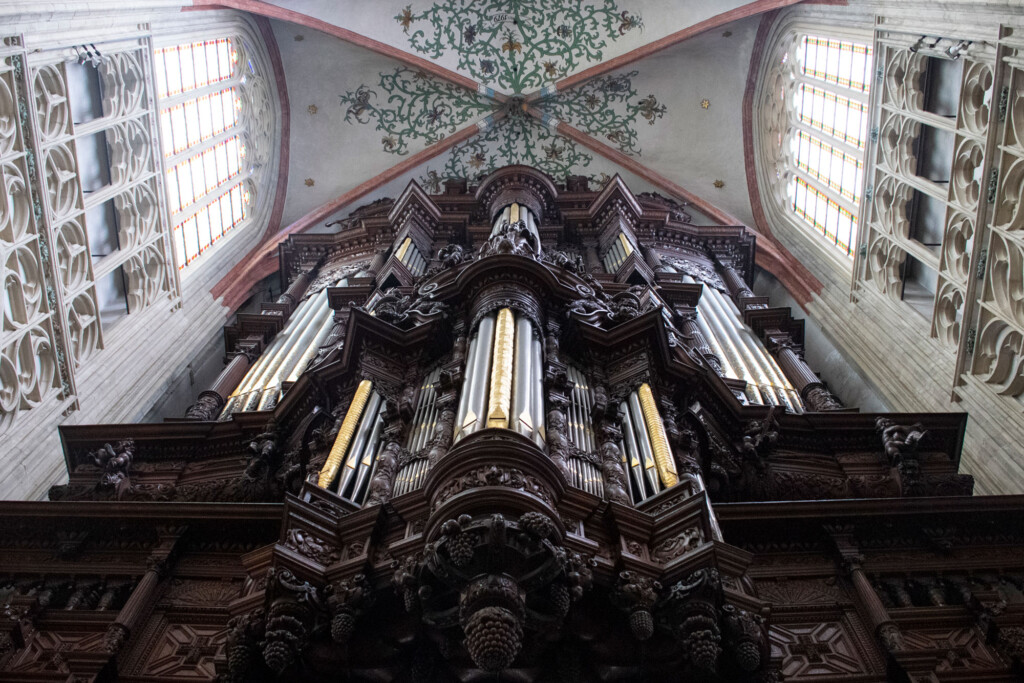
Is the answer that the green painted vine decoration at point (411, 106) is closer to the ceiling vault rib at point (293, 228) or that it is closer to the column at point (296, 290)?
the ceiling vault rib at point (293, 228)

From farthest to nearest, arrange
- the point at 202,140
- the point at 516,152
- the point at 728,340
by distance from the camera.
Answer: the point at 516,152
the point at 202,140
the point at 728,340

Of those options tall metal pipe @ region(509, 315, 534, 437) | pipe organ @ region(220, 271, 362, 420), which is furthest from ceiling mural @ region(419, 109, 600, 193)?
tall metal pipe @ region(509, 315, 534, 437)

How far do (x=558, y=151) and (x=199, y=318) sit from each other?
10.4 meters

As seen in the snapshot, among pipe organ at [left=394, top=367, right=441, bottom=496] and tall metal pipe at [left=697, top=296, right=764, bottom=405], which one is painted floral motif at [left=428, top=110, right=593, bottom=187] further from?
pipe organ at [left=394, top=367, right=441, bottom=496]

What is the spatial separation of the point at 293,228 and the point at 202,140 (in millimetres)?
4530

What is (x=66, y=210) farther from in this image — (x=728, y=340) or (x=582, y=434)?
(x=728, y=340)

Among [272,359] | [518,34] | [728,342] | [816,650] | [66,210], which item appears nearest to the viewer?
[816,650]

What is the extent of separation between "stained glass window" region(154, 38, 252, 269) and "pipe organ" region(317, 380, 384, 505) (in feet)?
25.1

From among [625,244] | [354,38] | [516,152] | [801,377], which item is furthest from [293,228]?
[801,377]

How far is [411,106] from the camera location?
21922 mm

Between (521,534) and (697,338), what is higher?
(697,338)

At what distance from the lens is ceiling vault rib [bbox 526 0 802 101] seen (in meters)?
18.2

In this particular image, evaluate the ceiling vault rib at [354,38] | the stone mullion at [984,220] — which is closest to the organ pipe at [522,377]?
the stone mullion at [984,220]

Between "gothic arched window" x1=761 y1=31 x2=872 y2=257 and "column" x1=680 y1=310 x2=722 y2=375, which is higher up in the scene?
"gothic arched window" x1=761 y1=31 x2=872 y2=257
